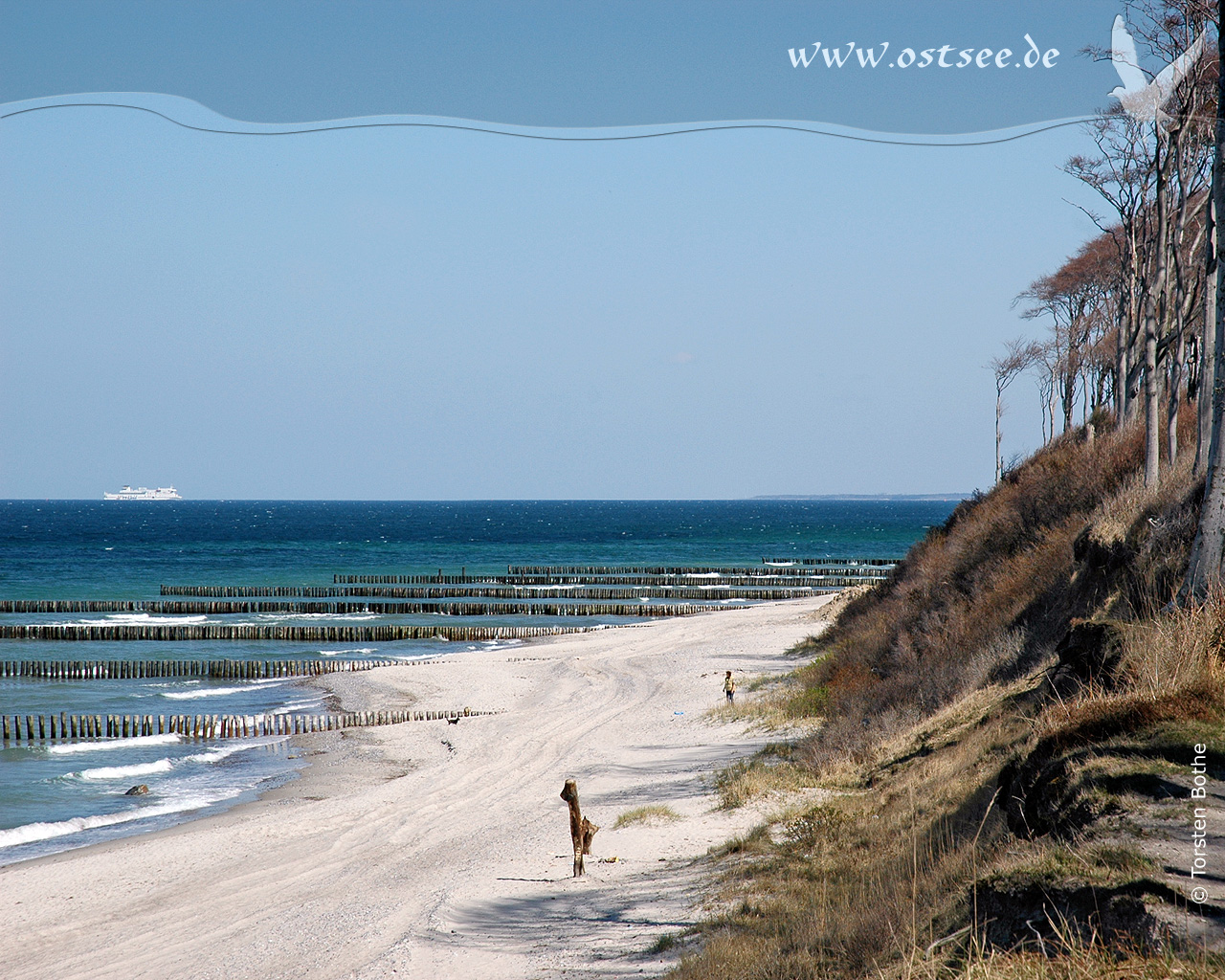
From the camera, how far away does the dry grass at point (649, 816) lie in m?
12.6

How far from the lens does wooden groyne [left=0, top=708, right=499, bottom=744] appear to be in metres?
23.8

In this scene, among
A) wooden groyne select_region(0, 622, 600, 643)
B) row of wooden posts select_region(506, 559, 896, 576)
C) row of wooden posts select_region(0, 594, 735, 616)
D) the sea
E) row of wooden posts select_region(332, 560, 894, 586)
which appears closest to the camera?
the sea

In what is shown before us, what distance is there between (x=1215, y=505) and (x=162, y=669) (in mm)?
34048

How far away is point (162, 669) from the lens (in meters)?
34.0

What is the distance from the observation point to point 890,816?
9391 millimetres

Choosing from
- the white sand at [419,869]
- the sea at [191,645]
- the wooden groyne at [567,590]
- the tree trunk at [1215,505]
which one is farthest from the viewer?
the wooden groyne at [567,590]

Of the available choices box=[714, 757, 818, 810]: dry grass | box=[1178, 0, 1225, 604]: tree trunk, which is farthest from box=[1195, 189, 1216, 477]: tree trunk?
box=[714, 757, 818, 810]: dry grass

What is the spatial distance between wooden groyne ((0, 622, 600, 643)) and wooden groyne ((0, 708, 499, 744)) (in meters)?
16.5

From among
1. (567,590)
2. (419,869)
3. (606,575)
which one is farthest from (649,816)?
(606,575)

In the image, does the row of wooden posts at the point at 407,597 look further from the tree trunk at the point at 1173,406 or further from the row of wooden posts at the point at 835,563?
the tree trunk at the point at 1173,406

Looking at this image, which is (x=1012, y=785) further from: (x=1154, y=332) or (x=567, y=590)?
(x=567, y=590)

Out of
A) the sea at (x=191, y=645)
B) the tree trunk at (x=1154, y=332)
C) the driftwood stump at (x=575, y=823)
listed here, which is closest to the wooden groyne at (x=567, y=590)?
the sea at (x=191, y=645)

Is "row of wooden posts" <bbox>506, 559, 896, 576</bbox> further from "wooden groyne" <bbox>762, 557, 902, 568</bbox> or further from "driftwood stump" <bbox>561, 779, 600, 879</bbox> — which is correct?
"driftwood stump" <bbox>561, 779, 600, 879</bbox>

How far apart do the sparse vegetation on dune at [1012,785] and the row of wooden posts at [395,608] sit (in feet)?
108
